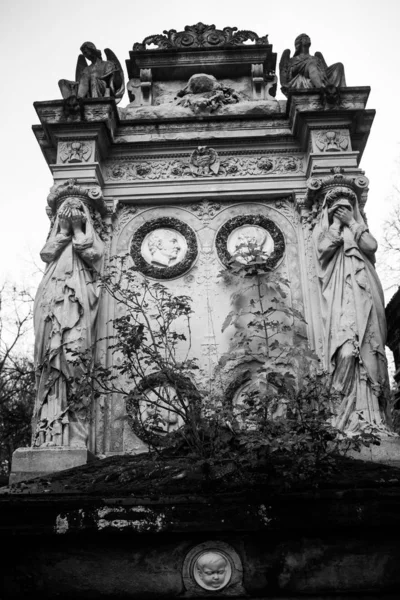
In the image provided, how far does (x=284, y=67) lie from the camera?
35.2ft

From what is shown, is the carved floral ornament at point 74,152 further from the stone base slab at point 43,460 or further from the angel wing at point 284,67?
the stone base slab at point 43,460

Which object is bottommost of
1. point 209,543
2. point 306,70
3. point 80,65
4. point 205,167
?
point 209,543

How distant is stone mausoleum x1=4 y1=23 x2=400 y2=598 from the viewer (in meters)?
7.84

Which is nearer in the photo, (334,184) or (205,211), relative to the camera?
(334,184)

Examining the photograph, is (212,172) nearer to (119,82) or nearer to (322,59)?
(119,82)

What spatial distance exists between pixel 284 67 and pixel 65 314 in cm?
569

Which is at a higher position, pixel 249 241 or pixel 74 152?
pixel 74 152

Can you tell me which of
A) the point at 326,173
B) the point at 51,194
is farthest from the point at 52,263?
the point at 326,173

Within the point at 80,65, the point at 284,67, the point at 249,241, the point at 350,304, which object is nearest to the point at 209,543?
the point at 350,304

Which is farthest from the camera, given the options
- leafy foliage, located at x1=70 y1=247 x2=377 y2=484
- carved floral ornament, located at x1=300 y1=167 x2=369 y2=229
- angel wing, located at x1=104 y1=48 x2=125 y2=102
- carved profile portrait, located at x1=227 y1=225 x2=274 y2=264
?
angel wing, located at x1=104 y1=48 x2=125 y2=102

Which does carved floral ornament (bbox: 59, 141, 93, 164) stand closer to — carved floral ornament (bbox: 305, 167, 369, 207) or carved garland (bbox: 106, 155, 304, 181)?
carved garland (bbox: 106, 155, 304, 181)

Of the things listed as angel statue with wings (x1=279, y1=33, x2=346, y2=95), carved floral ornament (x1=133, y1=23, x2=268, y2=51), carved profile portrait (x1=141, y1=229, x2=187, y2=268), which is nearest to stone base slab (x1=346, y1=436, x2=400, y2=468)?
carved profile portrait (x1=141, y1=229, x2=187, y2=268)

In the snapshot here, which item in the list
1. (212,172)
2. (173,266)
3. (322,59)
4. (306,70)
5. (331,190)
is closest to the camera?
(331,190)

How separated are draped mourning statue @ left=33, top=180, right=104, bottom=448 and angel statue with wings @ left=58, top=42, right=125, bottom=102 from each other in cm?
199
